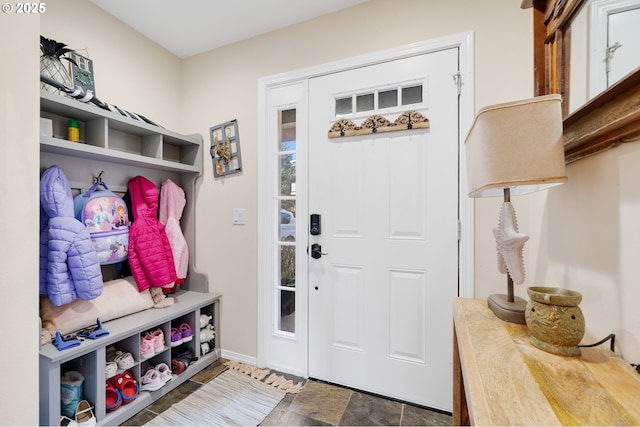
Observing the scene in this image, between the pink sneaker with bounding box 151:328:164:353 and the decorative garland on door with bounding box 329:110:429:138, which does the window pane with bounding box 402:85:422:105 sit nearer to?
the decorative garland on door with bounding box 329:110:429:138

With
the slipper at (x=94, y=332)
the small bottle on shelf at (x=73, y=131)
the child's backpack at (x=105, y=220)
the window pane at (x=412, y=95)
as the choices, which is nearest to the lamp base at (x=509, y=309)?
the window pane at (x=412, y=95)

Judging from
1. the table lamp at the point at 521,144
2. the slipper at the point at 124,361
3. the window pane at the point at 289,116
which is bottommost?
the slipper at the point at 124,361

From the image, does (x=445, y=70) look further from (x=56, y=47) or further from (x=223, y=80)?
(x=56, y=47)

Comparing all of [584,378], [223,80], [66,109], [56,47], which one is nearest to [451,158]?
[584,378]

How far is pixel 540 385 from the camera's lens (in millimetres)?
562

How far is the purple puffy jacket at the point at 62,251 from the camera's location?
→ 139 cm

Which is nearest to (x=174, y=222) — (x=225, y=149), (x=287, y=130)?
(x=225, y=149)

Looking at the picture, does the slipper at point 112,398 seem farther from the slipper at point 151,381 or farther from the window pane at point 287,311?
the window pane at point 287,311

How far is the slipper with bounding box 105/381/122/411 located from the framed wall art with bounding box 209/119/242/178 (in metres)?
1.50

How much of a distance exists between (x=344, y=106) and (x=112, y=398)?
7.19 feet

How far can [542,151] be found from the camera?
0.76m

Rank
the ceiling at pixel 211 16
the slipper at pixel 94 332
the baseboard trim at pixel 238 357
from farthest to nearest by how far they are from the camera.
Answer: the baseboard trim at pixel 238 357
the ceiling at pixel 211 16
the slipper at pixel 94 332

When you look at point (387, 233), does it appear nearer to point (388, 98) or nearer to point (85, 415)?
point (388, 98)

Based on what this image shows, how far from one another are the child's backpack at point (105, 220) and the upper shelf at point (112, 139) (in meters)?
0.25
